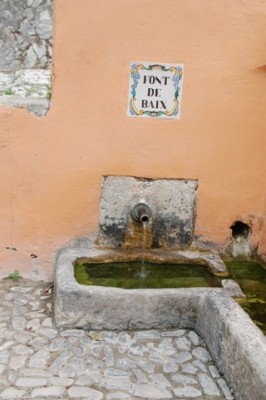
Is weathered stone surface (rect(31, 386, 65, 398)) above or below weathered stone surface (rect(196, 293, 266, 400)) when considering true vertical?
below

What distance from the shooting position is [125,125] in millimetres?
3506

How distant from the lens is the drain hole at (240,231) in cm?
385

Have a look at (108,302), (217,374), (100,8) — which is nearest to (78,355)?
(108,302)

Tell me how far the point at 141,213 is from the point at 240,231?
82cm

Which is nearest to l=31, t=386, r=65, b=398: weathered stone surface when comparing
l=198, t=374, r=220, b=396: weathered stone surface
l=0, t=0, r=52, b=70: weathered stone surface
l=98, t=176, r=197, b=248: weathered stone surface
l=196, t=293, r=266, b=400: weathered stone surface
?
l=198, t=374, r=220, b=396: weathered stone surface

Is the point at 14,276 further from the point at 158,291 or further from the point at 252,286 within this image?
the point at 252,286

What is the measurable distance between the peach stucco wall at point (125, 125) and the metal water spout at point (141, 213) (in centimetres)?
23

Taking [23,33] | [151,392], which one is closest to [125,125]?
[151,392]

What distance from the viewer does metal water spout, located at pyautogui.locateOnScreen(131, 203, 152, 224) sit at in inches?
141

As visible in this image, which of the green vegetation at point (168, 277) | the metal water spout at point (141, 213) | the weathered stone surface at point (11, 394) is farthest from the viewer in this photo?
the metal water spout at point (141, 213)

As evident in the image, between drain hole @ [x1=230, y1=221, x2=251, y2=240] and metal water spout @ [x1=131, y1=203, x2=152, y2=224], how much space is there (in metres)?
0.69

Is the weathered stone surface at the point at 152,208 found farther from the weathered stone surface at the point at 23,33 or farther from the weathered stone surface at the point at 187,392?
the weathered stone surface at the point at 23,33

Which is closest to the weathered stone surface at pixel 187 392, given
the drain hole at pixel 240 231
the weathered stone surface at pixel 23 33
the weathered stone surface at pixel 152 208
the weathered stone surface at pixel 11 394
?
the weathered stone surface at pixel 11 394

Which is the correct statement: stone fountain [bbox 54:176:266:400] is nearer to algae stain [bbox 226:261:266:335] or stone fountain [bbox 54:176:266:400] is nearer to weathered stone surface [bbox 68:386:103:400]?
algae stain [bbox 226:261:266:335]
